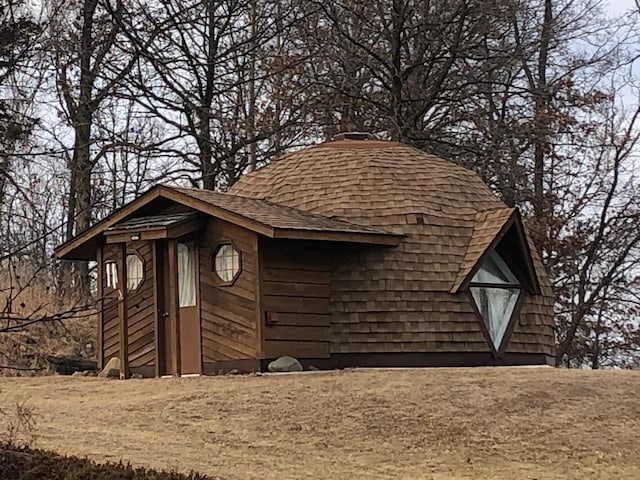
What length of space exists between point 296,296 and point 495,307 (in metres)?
3.61

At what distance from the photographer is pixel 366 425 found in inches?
402

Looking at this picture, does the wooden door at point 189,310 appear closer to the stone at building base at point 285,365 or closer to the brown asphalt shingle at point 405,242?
the stone at building base at point 285,365

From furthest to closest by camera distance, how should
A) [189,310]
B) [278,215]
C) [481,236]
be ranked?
[481,236] < [189,310] < [278,215]

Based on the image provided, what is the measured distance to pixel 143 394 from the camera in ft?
41.4

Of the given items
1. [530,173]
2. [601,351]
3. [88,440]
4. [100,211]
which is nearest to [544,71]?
[530,173]

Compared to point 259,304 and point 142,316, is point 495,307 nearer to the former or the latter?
point 259,304

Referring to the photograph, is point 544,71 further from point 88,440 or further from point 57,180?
point 88,440

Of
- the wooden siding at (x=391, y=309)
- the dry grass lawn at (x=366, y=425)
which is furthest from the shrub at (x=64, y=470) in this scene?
the wooden siding at (x=391, y=309)

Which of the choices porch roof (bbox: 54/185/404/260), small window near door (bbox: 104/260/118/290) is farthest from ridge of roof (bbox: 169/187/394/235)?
small window near door (bbox: 104/260/118/290)

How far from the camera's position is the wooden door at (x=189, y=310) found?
1565cm

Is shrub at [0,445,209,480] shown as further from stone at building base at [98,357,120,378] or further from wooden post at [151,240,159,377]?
stone at building base at [98,357,120,378]

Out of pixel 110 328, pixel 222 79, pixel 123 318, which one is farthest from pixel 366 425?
pixel 222 79

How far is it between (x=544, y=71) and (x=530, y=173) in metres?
4.54

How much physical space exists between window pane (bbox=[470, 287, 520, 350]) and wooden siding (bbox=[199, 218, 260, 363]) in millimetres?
3876
